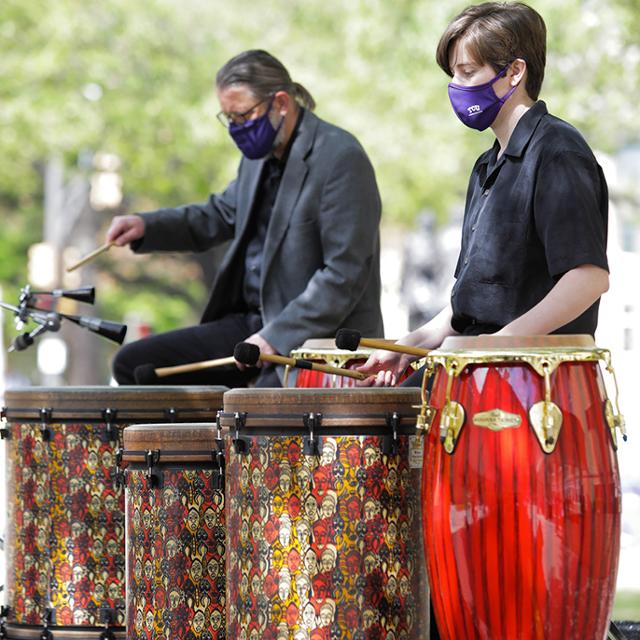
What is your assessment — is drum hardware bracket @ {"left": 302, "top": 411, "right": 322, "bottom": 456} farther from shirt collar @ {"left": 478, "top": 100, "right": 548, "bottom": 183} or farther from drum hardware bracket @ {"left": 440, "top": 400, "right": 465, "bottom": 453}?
shirt collar @ {"left": 478, "top": 100, "right": 548, "bottom": 183}

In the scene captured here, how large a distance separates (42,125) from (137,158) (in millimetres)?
1840

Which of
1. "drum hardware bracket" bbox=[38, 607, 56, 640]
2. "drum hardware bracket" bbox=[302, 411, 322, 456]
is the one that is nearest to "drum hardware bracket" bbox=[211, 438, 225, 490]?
"drum hardware bracket" bbox=[302, 411, 322, 456]

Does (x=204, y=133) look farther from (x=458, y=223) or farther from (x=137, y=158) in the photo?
(x=458, y=223)

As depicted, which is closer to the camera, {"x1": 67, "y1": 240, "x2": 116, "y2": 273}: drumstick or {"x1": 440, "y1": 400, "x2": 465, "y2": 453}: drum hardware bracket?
{"x1": 440, "y1": 400, "x2": 465, "y2": 453}: drum hardware bracket

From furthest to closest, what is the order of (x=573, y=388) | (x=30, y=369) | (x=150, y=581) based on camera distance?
(x=30, y=369), (x=150, y=581), (x=573, y=388)

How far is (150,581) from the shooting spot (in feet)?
15.3

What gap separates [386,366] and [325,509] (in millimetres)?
779

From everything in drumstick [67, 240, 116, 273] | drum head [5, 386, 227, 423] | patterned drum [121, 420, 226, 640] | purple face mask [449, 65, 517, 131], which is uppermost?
purple face mask [449, 65, 517, 131]

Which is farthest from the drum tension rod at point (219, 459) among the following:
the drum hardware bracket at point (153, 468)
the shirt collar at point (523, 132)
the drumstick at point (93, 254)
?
the drumstick at point (93, 254)

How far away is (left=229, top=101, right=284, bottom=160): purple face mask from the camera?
20.8 ft

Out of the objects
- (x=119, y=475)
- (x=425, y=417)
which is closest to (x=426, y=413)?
(x=425, y=417)

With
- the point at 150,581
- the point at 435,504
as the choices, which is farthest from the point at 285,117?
the point at 435,504

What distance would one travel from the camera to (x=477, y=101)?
14.3 ft

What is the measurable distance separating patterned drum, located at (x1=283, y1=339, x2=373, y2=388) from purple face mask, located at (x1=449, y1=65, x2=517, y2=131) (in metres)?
1.25
